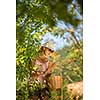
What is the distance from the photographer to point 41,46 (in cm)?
166

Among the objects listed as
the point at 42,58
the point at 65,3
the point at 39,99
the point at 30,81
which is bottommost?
the point at 39,99

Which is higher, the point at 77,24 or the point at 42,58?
the point at 77,24

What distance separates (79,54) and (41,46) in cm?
25

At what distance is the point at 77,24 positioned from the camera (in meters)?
1.69

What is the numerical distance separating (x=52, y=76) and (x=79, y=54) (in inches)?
8.8

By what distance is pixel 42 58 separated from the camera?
166 centimetres
